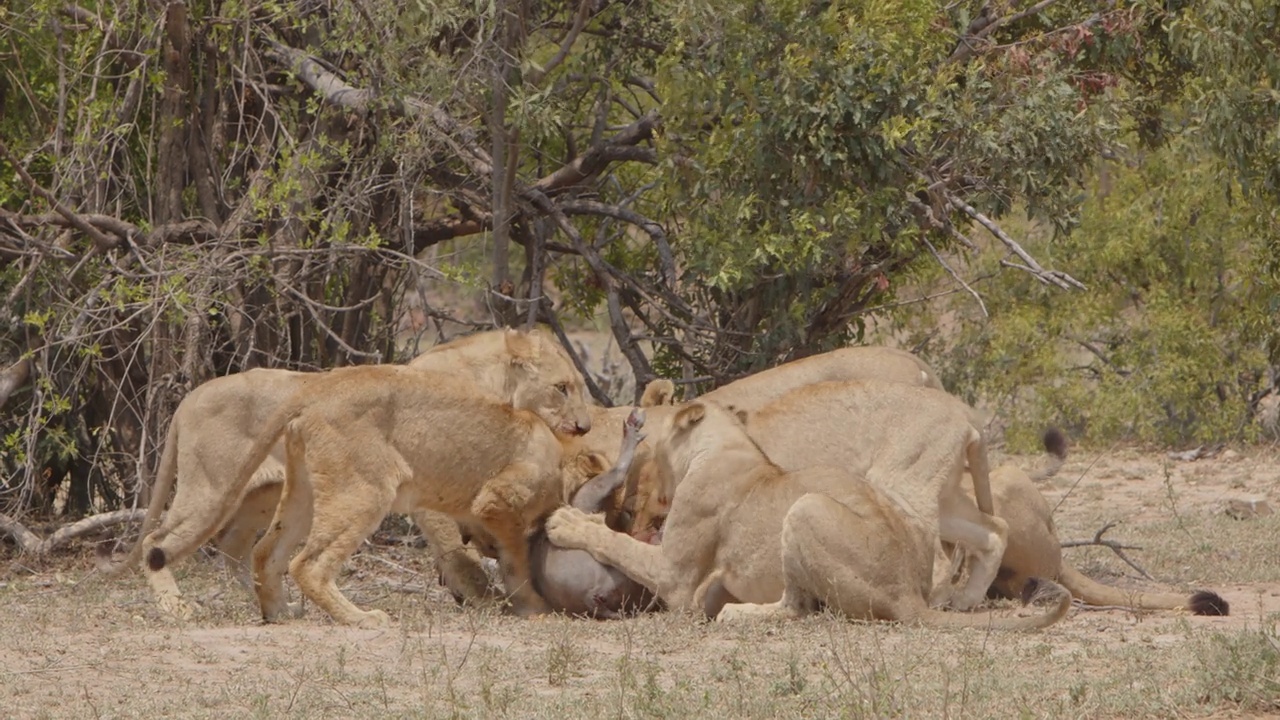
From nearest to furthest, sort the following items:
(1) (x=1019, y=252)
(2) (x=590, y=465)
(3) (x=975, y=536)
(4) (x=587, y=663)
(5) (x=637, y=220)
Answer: (4) (x=587, y=663)
(3) (x=975, y=536)
(2) (x=590, y=465)
(1) (x=1019, y=252)
(5) (x=637, y=220)

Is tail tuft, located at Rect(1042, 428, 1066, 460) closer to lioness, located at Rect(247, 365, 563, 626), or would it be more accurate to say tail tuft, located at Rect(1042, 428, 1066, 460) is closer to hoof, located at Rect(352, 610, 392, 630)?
lioness, located at Rect(247, 365, 563, 626)

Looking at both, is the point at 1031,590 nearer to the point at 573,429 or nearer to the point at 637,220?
the point at 573,429

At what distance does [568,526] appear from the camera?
8484 mm

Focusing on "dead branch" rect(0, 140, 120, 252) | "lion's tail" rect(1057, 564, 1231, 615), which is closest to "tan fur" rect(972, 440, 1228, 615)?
"lion's tail" rect(1057, 564, 1231, 615)

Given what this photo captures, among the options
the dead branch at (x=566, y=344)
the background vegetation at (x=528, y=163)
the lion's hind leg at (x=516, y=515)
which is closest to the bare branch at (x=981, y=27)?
the background vegetation at (x=528, y=163)

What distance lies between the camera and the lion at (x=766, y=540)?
299 inches

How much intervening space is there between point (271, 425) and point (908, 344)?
30.8 feet

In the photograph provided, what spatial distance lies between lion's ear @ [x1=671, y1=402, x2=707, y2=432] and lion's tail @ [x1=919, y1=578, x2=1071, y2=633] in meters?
1.47

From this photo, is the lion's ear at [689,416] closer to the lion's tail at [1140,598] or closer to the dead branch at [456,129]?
the lion's tail at [1140,598]

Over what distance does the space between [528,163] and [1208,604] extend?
5.90m

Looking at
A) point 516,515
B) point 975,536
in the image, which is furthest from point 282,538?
point 975,536

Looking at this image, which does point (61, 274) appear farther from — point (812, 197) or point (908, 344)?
point (908, 344)

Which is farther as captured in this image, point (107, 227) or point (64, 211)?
point (107, 227)

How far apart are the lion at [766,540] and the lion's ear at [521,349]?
1.01m
